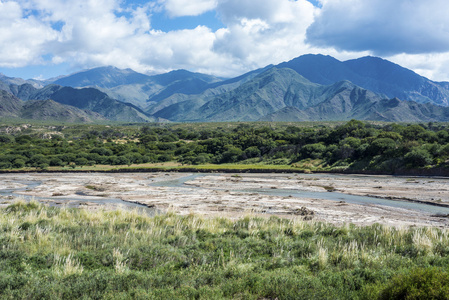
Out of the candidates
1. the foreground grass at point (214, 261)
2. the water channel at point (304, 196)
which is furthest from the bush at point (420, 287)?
the water channel at point (304, 196)

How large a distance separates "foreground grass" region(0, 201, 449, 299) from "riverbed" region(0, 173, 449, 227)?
18.7ft

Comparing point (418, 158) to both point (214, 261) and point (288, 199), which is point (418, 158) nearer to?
point (288, 199)

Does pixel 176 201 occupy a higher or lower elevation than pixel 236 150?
lower

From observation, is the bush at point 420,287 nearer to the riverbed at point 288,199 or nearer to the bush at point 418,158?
the riverbed at point 288,199

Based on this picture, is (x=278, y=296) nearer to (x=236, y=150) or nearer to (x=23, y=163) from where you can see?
(x=236, y=150)

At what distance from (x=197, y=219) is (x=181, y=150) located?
207ft

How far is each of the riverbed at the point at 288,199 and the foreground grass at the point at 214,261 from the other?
5.70m

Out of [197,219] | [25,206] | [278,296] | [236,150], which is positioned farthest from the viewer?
[236,150]

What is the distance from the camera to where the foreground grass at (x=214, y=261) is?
337 inches

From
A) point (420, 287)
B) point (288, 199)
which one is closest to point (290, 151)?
point (288, 199)

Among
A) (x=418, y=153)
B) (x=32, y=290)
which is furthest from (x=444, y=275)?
(x=418, y=153)

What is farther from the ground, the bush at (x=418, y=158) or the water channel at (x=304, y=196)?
the bush at (x=418, y=158)

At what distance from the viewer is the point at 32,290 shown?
28.4 ft

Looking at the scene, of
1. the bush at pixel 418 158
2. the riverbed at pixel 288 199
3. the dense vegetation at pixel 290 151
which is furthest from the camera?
the dense vegetation at pixel 290 151
